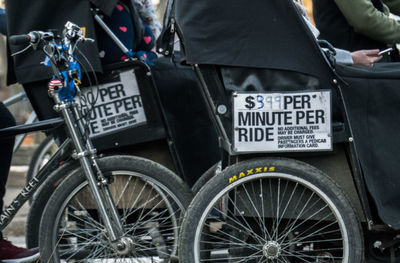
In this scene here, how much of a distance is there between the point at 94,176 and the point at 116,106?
53cm

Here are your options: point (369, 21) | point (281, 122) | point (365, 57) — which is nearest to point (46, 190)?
point (281, 122)

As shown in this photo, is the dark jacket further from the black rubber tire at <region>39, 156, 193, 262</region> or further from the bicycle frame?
the bicycle frame

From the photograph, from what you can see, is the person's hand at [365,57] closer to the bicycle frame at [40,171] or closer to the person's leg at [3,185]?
the bicycle frame at [40,171]

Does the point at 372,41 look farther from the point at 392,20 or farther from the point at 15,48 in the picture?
the point at 15,48

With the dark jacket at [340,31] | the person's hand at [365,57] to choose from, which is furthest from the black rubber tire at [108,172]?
the dark jacket at [340,31]

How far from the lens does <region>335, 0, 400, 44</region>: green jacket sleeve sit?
404 centimetres

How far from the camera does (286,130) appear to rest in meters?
3.62

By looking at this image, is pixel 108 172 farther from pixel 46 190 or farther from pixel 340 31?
pixel 340 31

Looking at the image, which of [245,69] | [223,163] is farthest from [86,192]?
[245,69]

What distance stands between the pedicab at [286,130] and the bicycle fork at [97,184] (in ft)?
1.19

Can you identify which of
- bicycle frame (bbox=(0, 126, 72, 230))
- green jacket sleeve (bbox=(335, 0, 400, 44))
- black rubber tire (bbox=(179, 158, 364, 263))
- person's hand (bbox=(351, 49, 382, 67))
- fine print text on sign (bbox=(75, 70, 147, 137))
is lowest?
black rubber tire (bbox=(179, 158, 364, 263))

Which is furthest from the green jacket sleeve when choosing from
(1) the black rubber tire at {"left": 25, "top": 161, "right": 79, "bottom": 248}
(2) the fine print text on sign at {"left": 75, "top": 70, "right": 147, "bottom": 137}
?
(1) the black rubber tire at {"left": 25, "top": 161, "right": 79, "bottom": 248}

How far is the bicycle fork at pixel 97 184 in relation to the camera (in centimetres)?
380

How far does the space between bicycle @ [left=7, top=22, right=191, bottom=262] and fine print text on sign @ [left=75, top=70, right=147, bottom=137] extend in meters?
0.11
